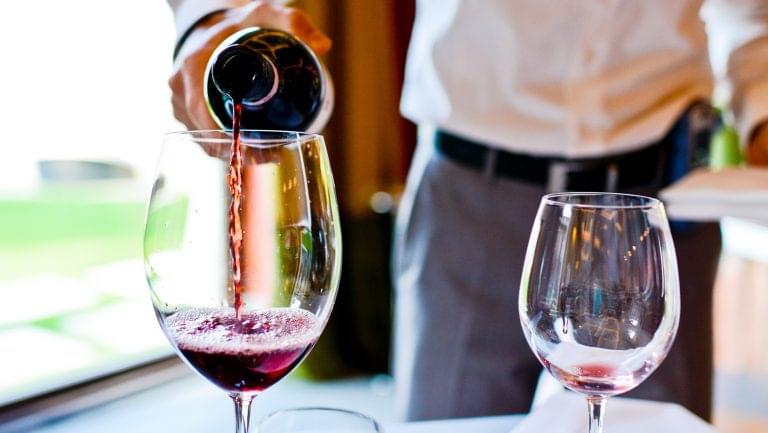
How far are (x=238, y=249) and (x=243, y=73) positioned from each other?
0.13 m

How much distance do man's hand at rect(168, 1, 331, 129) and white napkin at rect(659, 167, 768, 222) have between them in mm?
528

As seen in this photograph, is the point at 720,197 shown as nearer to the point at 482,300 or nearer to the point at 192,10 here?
the point at 482,300

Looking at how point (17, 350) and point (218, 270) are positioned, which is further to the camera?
point (17, 350)

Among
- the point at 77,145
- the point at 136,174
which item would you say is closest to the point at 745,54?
the point at 77,145

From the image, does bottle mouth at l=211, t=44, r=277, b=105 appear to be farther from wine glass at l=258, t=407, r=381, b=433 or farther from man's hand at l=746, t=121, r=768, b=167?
man's hand at l=746, t=121, r=768, b=167

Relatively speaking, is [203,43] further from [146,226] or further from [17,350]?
[17,350]

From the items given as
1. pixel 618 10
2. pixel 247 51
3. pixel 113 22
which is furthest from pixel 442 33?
pixel 113 22

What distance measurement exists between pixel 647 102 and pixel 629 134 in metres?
0.06

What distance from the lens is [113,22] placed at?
2467mm

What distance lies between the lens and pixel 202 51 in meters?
0.69

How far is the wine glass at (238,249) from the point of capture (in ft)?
1.63

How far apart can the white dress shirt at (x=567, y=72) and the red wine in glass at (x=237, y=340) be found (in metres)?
0.67

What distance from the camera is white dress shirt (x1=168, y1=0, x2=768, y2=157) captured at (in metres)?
1.06

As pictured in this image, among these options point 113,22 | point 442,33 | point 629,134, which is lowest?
point 629,134
